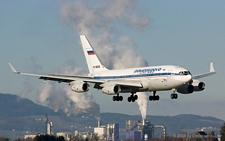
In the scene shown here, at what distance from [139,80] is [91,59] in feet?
67.6

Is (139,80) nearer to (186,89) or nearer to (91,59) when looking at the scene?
(186,89)

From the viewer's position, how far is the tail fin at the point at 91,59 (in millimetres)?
101062

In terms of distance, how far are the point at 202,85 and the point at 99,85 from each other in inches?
674

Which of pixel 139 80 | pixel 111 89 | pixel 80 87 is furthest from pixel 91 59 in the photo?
pixel 139 80

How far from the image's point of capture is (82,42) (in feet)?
353

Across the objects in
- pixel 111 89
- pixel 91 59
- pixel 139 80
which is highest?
pixel 91 59

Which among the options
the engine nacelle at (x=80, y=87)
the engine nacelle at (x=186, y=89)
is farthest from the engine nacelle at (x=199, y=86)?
the engine nacelle at (x=80, y=87)

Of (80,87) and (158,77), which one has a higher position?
(158,77)

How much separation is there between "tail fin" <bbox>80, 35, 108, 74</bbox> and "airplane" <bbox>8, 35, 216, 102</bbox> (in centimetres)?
407

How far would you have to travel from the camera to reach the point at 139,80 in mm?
85375

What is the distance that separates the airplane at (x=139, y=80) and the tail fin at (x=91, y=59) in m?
4.07

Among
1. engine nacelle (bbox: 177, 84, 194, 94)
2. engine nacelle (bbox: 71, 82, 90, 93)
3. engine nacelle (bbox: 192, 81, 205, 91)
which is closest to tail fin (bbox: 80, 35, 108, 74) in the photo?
engine nacelle (bbox: 71, 82, 90, 93)

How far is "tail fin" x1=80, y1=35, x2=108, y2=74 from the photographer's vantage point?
101 m

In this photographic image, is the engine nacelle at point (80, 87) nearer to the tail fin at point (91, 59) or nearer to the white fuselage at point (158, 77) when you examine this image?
the white fuselage at point (158, 77)
